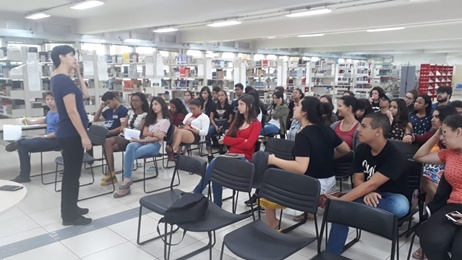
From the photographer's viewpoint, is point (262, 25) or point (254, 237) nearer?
point (254, 237)

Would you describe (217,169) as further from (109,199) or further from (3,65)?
(3,65)

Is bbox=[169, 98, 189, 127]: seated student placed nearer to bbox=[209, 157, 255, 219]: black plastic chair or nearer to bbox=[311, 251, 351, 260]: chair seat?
bbox=[209, 157, 255, 219]: black plastic chair

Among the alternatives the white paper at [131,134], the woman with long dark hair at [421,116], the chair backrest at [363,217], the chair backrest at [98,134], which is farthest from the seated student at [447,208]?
the chair backrest at [98,134]

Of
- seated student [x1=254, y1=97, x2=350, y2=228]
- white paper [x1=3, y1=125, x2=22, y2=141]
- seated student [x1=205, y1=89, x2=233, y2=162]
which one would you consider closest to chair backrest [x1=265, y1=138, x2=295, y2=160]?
seated student [x1=254, y1=97, x2=350, y2=228]

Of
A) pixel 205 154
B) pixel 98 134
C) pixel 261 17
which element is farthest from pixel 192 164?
pixel 261 17

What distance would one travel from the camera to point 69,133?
10.7ft

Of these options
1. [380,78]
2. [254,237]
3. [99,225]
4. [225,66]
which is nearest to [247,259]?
[254,237]

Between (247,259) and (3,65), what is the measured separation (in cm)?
866

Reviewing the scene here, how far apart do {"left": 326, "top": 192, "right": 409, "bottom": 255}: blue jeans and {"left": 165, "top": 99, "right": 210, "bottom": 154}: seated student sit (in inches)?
114

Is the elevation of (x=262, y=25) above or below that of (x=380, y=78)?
above

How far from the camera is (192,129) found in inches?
204

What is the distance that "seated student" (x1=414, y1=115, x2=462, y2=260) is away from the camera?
6.97 ft

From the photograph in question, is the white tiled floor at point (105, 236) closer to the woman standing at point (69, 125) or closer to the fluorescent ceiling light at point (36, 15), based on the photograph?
the woman standing at point (69, 125)

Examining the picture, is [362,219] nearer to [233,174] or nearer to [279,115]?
[233,174]
